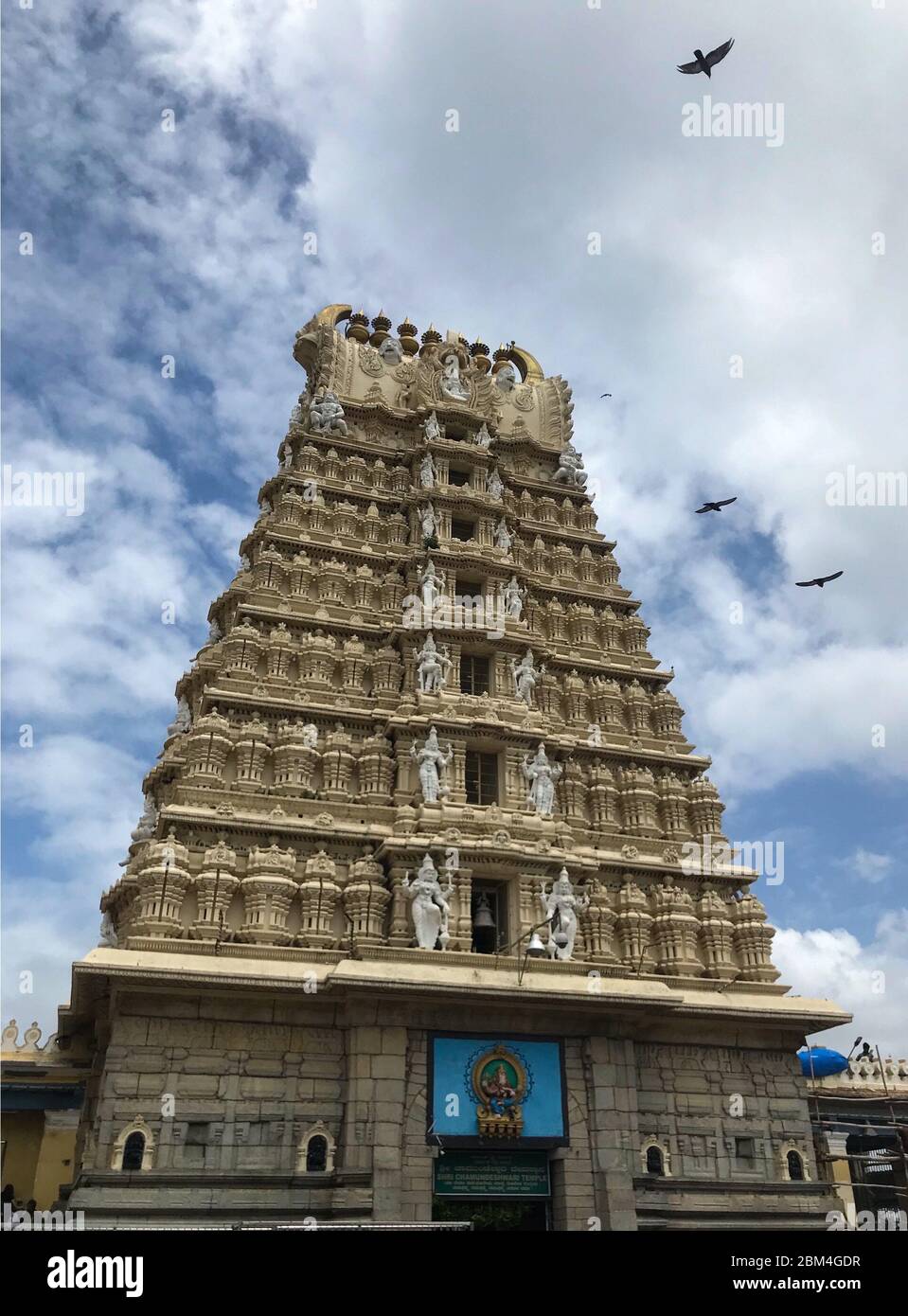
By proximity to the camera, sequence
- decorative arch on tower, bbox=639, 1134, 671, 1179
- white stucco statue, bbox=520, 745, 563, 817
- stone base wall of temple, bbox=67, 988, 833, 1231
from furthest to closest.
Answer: white stucco statue, bbox=520, 745, 563, 817 → decorative arch on tower, bbox=639, 1134, 671, 1179 → stone base wall of temple, bbox=67, 988, 833, 1231

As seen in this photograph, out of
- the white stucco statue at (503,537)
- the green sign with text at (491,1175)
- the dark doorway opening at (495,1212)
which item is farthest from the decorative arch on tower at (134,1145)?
the white stucco statue at (503,537)

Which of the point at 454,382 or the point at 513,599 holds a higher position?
the point at 454,382

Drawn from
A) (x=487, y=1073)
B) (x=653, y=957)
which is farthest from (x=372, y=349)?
(x=487, y=1073)

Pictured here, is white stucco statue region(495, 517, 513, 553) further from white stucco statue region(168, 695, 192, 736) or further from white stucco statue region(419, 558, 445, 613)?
white stucco statue region(168, 695, 192, 736)

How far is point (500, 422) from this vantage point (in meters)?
37.0

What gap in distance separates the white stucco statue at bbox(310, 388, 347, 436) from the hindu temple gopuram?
144mm

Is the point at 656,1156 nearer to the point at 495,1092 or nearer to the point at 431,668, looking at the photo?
the point at 495,1092

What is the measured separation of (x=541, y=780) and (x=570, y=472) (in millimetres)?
14720

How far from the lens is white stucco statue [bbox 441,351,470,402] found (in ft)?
115

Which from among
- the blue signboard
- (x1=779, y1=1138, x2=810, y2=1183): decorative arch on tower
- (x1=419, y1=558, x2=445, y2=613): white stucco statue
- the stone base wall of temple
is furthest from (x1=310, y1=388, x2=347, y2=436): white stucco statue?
(x1=779, y1=1138, x2=810, y2=1183): decorative arch on tower

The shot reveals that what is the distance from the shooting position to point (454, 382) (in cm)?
3538
